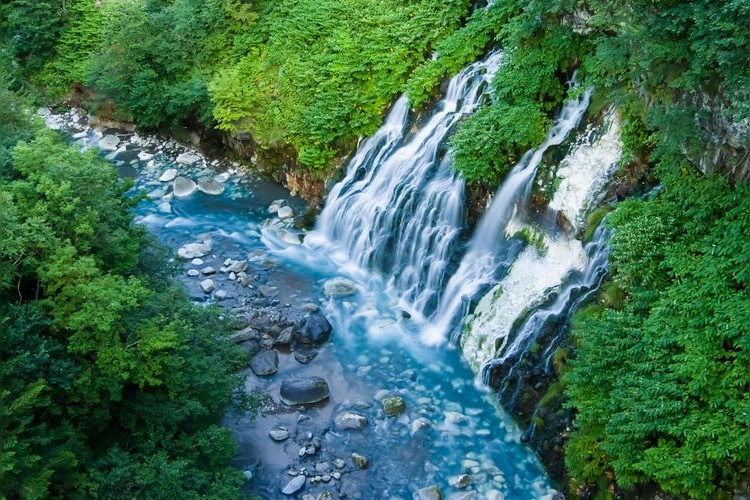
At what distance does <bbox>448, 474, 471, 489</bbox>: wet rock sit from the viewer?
32.9ft

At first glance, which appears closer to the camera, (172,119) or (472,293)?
(472,293)

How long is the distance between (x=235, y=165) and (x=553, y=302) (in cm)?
1222

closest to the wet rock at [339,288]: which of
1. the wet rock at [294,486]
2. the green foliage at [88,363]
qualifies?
the green foliage at [88,363]

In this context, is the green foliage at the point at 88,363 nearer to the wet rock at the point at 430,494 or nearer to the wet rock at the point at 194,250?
the wet rock at the point at 430,494

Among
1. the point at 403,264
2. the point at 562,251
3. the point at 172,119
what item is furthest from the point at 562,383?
the point at 172,119

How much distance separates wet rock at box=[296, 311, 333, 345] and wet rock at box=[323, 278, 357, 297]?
1.15 m

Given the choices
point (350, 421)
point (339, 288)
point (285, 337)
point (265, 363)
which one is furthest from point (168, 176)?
point (350, 421)

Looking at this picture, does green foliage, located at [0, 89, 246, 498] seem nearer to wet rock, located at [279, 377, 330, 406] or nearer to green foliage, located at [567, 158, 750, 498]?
wet rock, located at [279, 377, 330, 406]

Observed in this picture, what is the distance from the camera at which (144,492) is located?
8.06 m

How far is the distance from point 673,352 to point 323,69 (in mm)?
12404

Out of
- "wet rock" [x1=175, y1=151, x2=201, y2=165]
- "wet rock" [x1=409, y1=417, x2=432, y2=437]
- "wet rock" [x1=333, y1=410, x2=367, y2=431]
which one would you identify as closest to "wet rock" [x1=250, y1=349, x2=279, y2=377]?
"wet rock" [x1=333, y1=410, x2=367, y2=431]

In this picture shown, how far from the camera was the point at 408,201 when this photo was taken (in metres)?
14.5

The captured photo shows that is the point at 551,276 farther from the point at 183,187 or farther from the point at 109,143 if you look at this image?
the point at 109,143

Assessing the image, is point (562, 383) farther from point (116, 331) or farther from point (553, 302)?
point (116, 331)
